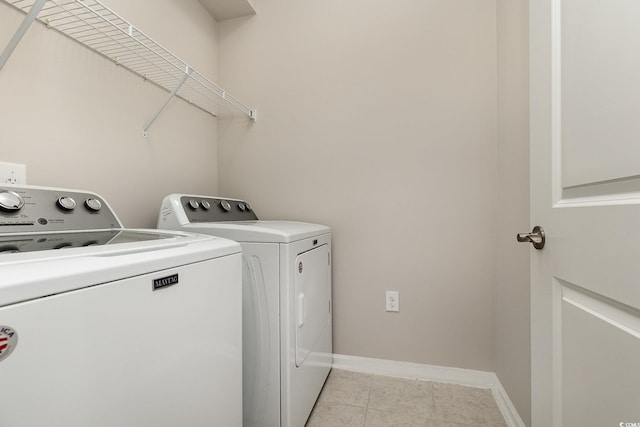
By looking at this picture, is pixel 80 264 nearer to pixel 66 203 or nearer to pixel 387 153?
pixel 66 203

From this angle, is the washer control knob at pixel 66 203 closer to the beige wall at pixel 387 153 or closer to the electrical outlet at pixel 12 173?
the electrical outlet at pixel 12 173

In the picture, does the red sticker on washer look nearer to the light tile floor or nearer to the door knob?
the door knob

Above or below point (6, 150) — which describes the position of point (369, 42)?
above

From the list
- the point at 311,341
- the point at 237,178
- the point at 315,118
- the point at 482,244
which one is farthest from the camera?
the point at 237,178

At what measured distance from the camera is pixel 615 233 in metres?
0.55

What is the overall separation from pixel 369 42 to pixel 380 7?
22cm

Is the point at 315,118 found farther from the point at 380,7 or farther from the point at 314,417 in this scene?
the point at 314,417

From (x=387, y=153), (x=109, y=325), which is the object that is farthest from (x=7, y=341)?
(x=387, y=153)

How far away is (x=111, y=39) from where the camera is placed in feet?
3.87

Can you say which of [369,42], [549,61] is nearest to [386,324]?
[549,61]

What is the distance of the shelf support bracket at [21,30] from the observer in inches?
33.1

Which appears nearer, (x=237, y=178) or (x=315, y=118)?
(x=315, y=118)

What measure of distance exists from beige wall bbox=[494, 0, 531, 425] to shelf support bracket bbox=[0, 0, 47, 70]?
5.80 ft

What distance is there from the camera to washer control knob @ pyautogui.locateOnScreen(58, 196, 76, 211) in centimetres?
94
